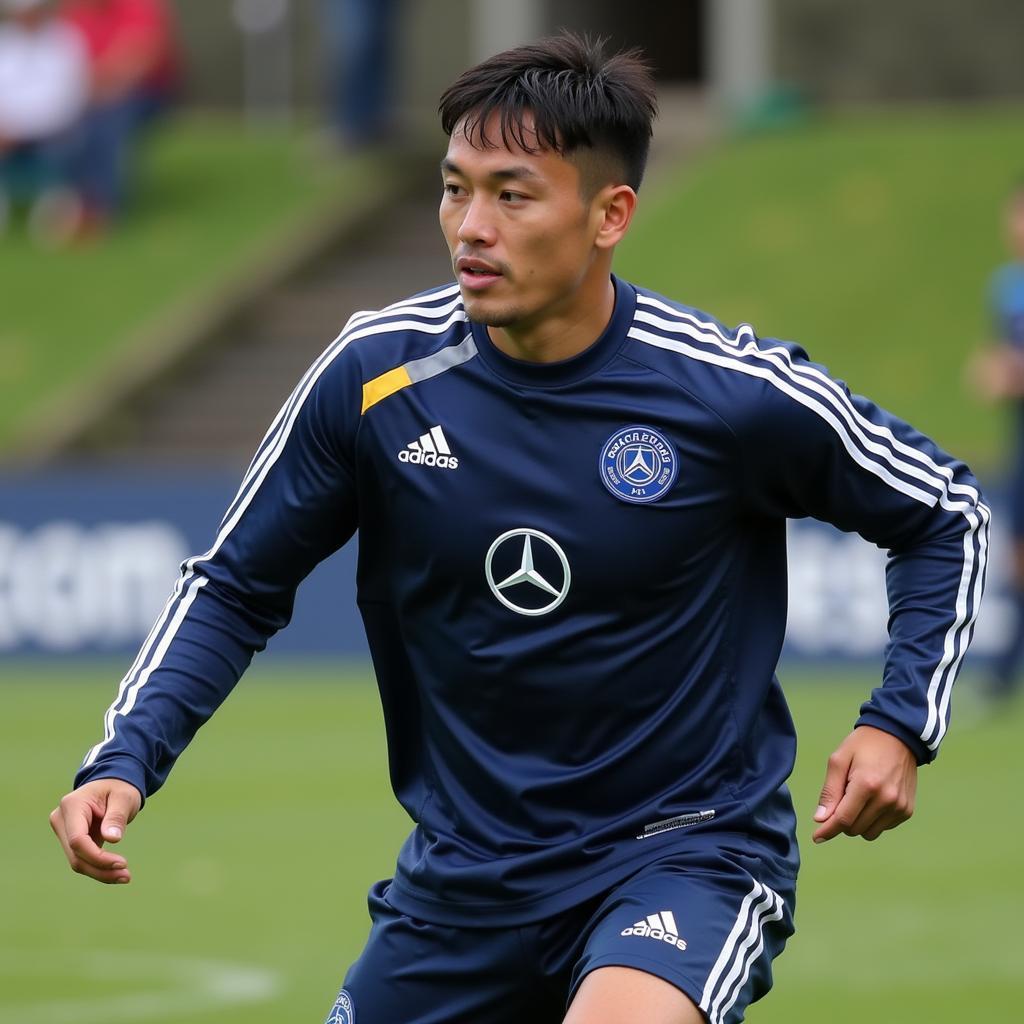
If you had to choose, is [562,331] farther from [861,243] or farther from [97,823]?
[861,243]

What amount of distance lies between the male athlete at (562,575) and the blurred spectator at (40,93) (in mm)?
16793

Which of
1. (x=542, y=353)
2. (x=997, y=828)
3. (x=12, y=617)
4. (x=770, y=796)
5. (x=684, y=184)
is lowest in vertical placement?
(x=770, y=796)

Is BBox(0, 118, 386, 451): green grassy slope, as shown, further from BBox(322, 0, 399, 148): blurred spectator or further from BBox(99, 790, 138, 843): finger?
BBox(99, 790, 138, 843): finger

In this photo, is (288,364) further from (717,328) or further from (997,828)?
(717,328)

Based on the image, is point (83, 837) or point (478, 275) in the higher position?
point (478, 275)

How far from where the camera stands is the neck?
431 cm

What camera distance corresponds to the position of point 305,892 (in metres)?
8.42

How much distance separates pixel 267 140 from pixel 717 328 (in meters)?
20.0

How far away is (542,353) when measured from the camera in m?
4.34

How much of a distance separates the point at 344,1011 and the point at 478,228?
4.59 feet

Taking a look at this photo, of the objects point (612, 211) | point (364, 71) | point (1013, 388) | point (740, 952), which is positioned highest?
point (364, 71)

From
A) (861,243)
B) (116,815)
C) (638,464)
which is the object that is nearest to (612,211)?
(638,464)

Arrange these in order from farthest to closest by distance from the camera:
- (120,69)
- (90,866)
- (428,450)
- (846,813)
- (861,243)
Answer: (120,69) < (861,243) < (428,450) < (846,813) < (90,866)

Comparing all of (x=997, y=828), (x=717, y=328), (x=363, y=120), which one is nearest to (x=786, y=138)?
(x=363, y=120)
